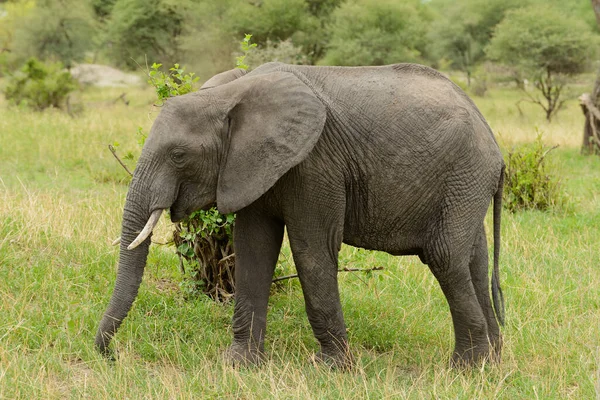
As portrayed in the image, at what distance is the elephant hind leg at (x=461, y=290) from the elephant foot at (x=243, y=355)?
109cm

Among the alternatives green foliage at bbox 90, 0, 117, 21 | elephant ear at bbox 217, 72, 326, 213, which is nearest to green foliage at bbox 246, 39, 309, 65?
elephant ear at bbox 217, 72, 326, 213

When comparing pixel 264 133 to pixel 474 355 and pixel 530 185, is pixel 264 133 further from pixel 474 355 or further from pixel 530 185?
pixel 530 185

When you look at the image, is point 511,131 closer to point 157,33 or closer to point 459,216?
point 459,216

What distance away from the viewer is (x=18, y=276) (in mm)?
5219

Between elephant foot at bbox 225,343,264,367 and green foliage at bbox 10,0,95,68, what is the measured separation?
91.7ft

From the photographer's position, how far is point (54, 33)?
31375mm

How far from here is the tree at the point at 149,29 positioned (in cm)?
2920

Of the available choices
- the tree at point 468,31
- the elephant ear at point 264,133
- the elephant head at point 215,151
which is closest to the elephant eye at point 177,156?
the elephant head at point 215,151

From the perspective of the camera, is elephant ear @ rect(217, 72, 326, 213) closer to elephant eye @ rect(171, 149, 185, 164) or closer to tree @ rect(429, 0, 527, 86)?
elephant eye @ rect(171, 149, 185, 164)

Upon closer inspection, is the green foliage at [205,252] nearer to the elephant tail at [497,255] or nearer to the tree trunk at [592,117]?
the elephant tail at [497,255]

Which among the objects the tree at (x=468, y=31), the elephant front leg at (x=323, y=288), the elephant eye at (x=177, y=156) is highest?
the elephant eye at (x=177, y=156)

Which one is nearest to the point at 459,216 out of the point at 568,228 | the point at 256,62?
the point at 568,228

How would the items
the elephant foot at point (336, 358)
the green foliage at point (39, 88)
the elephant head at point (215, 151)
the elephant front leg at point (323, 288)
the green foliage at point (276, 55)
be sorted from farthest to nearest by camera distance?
1. the green foliage at point (276, 55)
2. the green foliage at point (39, 88)
3. the elephant foot at point (336, 358)
4. the elephant front leg at point (323, 288)
5. the elephant head at point (215, 151)

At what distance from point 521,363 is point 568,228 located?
323 cm
